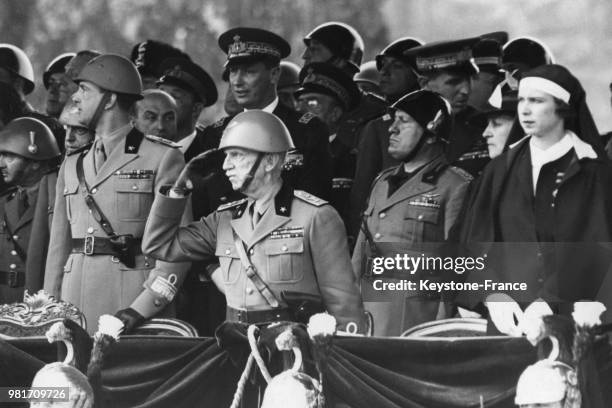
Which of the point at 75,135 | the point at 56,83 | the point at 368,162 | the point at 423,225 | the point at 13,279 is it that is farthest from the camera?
the point at 56,83

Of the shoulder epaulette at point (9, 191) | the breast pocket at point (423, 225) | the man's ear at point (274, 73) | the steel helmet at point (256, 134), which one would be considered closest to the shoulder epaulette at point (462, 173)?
the breast pocket at point (423, 225)

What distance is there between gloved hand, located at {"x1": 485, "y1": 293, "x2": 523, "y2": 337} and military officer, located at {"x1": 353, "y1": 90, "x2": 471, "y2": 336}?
2.42ft

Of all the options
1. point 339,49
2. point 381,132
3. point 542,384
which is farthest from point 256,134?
point 339,49

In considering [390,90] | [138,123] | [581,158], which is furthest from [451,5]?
[581,158]

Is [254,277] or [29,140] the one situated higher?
[29,140]

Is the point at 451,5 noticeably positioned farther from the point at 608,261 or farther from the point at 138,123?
the point at 608,261

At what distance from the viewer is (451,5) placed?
32.8 feet

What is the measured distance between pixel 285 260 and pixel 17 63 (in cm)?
386

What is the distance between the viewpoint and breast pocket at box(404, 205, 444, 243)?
8453mm

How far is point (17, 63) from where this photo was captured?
1089 centimetres

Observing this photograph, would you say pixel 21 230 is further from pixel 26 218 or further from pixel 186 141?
pixel 186 141

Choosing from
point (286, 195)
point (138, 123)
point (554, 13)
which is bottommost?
point (286, 195)

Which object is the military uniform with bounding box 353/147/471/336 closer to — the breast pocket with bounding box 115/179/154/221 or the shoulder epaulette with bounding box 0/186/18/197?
the breast pocket with bounding box 115/179/154/221

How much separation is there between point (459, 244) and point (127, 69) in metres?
2.10
